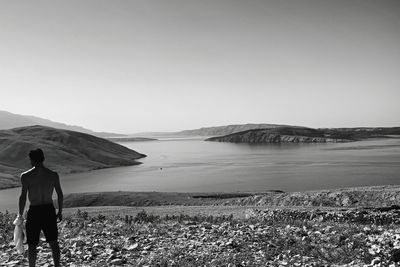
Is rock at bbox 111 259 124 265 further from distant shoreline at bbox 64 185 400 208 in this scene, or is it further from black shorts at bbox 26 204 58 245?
distant shoreline at bbox 64 185 400 208

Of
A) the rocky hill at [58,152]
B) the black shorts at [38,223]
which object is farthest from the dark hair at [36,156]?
the rocky hill at [58,152]

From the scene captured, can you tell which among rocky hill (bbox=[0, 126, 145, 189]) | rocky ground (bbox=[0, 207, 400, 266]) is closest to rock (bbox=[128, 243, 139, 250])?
rocky ground (bbox=[0, 207, 400, 266])

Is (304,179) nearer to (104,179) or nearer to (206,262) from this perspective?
(104,179)

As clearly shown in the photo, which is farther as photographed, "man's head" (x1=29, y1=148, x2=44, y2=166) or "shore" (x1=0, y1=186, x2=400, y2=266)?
"shore" (x1=0, y1=186, x2=400, y2=266)

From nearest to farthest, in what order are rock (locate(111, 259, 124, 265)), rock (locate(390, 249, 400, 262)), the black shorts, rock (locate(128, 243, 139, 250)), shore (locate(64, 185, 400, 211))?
the black shorts
rock (locate(390, 249, 400, 262))
rock (locate(111, 259, 124, 265))
rock (locate(128, 243, 139, 250))
shore (locate(64, 185, 400, 211))

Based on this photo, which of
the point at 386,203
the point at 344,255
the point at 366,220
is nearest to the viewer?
the point at 344,255

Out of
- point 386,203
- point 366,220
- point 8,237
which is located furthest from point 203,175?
point 8,237

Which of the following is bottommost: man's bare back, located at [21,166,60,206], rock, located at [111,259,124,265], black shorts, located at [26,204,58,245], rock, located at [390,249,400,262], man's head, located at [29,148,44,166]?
rock, located at [111,259,124,265]
